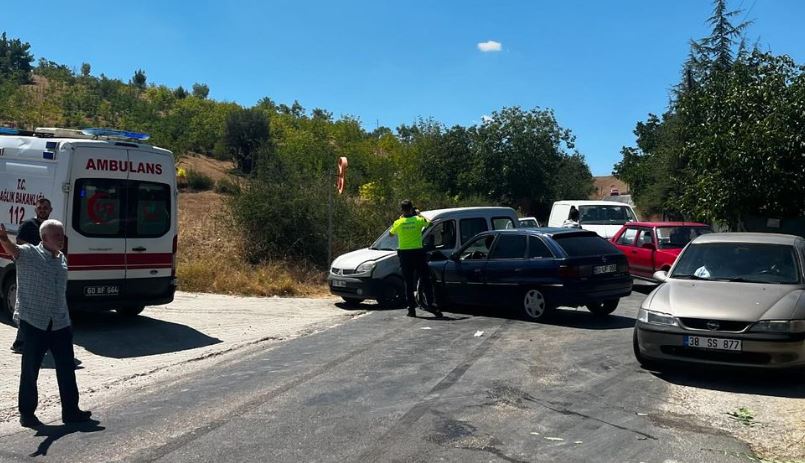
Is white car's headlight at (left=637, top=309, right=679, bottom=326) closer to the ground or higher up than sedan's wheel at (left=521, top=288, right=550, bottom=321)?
higher up

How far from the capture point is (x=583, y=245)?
11.7 metres

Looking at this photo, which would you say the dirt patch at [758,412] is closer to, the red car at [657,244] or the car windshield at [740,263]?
the car windshield at [740,263]

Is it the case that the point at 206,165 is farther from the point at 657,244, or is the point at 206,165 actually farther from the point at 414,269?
the point at 414,269

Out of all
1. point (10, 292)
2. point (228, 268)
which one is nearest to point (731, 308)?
point (10, 292)

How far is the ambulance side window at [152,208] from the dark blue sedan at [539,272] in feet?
16.2

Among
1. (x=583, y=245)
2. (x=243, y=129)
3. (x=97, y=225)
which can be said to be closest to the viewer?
(x=97, y=225)

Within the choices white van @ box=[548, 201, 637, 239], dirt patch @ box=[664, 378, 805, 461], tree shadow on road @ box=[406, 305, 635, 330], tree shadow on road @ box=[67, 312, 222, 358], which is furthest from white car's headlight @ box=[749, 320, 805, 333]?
white van @ box=[548, 201, 637, 239]

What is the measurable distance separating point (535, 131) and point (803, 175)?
21.9 m

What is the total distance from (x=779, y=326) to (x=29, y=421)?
6946 mm

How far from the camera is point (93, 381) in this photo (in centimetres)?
785

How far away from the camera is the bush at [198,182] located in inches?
1672

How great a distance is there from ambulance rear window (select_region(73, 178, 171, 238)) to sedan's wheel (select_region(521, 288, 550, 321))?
5.75 m

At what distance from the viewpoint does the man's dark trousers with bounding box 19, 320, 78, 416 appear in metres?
6.06

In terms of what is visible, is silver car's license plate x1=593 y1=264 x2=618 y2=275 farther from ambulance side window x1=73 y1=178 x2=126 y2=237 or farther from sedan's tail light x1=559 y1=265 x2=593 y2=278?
ambulance side window x1=73 y1=178 x2=126 y2=237
